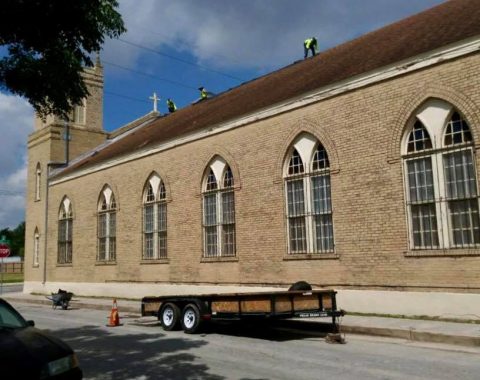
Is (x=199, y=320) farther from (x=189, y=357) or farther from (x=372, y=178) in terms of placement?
(x=372, y=178)

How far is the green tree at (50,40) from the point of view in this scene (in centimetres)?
806

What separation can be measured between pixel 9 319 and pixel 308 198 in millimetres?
11193

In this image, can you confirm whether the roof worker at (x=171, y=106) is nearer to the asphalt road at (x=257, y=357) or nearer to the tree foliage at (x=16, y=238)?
the asphalt road at (x=257, y=357)

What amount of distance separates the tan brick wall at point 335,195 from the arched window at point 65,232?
652cm

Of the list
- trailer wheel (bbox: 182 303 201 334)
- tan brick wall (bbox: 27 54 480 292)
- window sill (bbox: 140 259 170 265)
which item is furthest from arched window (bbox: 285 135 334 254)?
window sill (bbox: 140 259 170 265)

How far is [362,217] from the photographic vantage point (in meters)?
15.3

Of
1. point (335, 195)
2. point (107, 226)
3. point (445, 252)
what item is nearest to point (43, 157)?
point (107, 226)

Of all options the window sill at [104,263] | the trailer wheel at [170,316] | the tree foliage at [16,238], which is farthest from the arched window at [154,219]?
the tree foliage at [16,238]

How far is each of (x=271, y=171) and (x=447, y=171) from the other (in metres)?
6.04

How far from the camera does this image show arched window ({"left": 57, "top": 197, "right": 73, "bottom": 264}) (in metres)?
30.3

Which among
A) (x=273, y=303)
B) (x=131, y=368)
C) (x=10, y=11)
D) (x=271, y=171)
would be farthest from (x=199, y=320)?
(x=10, y=11)

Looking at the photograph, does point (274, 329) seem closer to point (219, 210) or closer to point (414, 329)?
point (414, 329)

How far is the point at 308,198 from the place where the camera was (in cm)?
1702

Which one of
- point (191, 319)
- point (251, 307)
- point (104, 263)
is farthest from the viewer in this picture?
point (104, 263)
